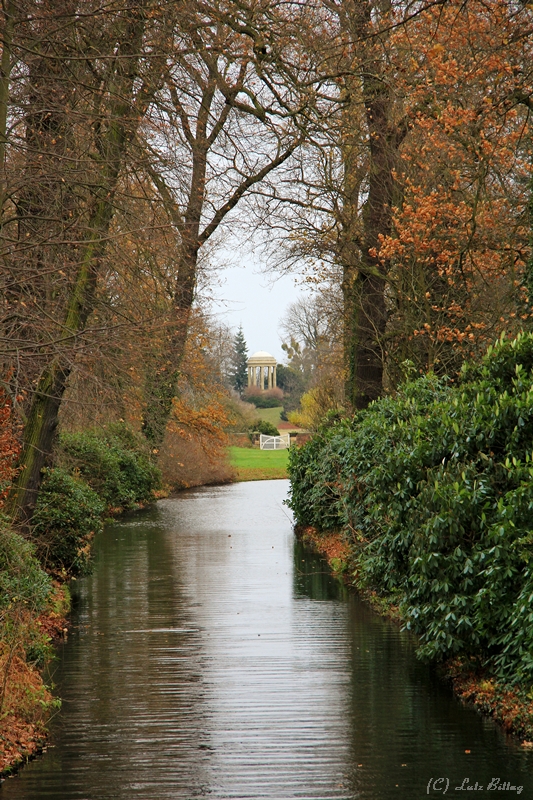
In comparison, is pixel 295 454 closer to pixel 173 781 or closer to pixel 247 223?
pixel 247 223

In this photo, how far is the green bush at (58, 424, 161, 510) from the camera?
78.6 feet

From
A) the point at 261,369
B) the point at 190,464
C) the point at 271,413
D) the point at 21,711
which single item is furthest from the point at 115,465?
the point at 261,369

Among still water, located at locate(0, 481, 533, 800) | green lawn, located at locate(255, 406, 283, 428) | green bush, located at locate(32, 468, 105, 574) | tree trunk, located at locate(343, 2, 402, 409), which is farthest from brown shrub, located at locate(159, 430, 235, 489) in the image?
green lawn, located at locate(255, 406, 283, 428)

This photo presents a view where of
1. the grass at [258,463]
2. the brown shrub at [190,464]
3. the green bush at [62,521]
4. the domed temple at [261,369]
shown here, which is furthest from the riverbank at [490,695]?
the domed temple at [261,369]

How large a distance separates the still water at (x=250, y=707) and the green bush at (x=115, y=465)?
8.44 m

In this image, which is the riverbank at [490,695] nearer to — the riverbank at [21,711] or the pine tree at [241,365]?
the riverbank at [21,711]

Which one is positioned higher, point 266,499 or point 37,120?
point 37,120

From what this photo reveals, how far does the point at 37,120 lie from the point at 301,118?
5.47 metres

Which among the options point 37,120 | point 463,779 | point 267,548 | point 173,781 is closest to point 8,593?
point 173,781

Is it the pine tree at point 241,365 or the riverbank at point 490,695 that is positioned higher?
the pine tree at point 241,365

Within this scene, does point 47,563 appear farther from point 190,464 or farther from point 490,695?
point 190,464

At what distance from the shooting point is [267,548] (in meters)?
19.8

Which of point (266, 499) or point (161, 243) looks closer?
point (161, 243)

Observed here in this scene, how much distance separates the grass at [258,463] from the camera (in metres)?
46.6
